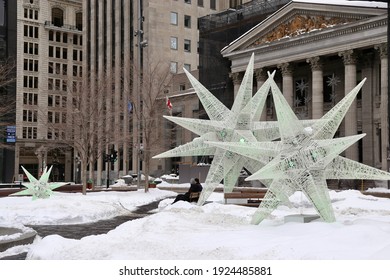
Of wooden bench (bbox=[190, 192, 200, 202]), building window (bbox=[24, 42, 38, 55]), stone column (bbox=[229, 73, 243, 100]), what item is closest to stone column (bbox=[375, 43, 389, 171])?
stone column (bbox=[229, 73, 243, 100])

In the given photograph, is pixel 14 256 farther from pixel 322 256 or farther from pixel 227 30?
pixel 227 30

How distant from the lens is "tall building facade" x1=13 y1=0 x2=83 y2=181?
101250 mm

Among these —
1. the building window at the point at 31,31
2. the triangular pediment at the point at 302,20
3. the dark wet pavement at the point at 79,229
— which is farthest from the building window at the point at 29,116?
the dark wet pavement at the point at 79,229

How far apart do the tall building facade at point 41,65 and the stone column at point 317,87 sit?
61381mm

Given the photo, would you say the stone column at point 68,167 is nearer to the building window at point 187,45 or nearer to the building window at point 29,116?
the building window at point 29,116

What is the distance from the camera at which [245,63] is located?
55812mm

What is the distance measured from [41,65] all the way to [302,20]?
233ft

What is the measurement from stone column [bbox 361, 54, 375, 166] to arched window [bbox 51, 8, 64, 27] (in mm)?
82573

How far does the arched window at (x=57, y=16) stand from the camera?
115019 millimetres

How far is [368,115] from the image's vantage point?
48.4 metres

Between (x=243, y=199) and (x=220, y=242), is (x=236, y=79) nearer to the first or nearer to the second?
(x=243, y=199)

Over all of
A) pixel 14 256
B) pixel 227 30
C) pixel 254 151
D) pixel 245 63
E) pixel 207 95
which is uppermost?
pixel 227 30

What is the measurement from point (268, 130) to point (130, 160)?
222 feet

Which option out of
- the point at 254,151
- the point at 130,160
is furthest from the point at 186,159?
the point at 254,151
